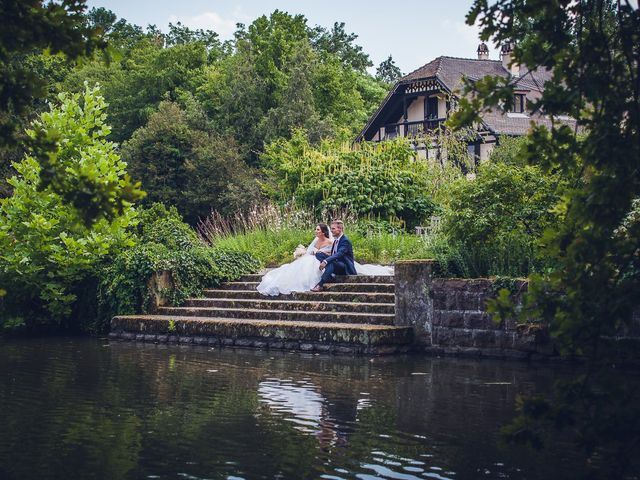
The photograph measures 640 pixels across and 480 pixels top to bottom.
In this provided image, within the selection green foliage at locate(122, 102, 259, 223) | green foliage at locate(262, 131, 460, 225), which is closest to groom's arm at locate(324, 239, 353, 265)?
green foliage at locate(262, 131, 460, 225)

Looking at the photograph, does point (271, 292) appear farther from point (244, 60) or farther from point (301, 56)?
point (244, 60)

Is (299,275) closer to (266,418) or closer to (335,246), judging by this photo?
(335,246)

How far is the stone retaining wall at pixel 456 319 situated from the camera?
46.8ft

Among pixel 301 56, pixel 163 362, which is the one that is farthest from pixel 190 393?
pixel 301 56

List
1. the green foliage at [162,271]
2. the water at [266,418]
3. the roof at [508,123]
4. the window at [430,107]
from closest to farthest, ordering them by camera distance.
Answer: the water at [266,418] → the green foliage at [162,271] → the roof at [508,123] → the window at [430,107]

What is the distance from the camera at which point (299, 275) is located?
19.3 metres

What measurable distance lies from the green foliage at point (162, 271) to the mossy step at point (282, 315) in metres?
0.64

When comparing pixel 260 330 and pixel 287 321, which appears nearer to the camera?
pixel 260 330

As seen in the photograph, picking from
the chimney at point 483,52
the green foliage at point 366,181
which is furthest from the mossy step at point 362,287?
the chimney at point 483,52

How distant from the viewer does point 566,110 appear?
5.59 meters

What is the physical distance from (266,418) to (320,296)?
978cm

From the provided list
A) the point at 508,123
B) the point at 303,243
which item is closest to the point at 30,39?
the point at 303,243

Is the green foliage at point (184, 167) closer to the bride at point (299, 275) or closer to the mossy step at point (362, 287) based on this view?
the bride at point (299, 275)

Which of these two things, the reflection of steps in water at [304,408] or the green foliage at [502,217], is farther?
the green foliage at [502,217]
